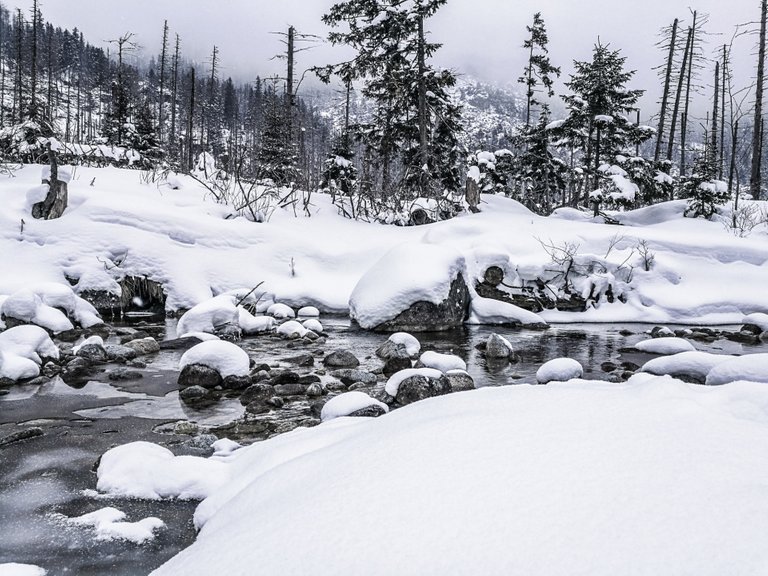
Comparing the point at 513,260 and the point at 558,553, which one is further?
the point at 513,260

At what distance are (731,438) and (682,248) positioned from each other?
11.4 metres

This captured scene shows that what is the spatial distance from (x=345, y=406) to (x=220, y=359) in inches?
83.2

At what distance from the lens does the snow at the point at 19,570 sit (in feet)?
6.78

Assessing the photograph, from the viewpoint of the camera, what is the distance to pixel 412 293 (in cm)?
914

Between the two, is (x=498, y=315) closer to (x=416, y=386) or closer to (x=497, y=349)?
(x=497, y=349)

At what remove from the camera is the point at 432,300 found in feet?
30.5

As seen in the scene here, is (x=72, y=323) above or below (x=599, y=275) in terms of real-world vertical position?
below

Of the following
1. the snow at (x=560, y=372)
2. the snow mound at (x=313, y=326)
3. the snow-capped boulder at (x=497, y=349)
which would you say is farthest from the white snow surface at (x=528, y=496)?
the snow mound at (x=313, y=326)

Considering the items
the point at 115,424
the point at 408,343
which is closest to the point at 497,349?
the point at 408,343

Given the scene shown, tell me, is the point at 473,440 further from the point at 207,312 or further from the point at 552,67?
the point at 552,67

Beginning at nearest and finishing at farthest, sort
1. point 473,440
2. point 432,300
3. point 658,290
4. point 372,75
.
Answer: point 473,440
point 432,300
point 658,290
point 372,75

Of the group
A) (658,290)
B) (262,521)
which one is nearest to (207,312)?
(262,521)

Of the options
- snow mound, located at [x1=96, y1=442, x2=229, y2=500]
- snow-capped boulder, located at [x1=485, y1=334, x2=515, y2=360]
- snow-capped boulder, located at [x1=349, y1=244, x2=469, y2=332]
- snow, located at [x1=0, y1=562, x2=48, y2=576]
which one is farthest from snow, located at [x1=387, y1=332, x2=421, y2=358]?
snow, located at [x1=0, y1=562, x2=48, y2=576]

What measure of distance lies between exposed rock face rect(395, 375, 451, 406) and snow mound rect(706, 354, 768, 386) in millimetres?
2608
